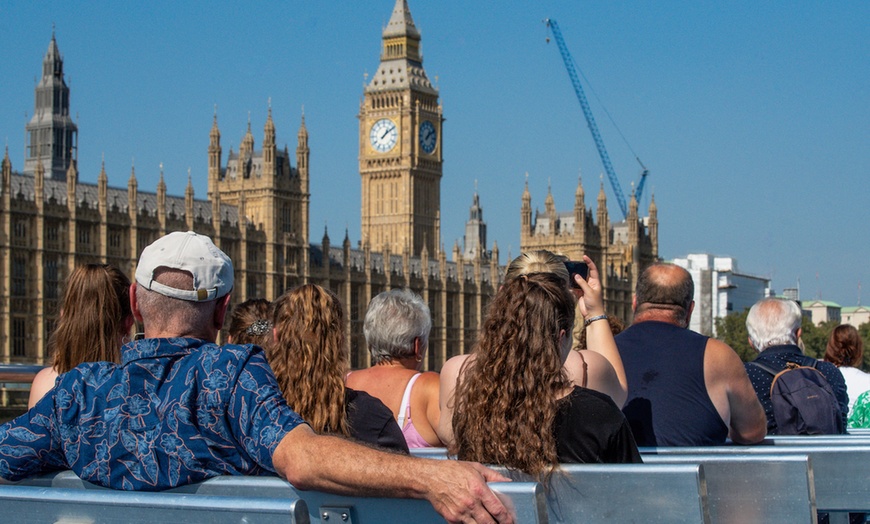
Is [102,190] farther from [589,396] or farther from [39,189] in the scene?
[589,396]

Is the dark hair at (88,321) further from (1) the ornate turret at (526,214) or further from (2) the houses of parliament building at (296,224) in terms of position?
(1) the ornate turret at (526,214)

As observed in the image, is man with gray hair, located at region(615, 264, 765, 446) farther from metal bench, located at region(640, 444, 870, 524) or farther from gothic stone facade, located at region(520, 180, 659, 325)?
gothic stone facade, located at region(520, 180, 659, 325)

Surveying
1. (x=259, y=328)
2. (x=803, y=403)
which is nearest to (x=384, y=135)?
(x=259, y=328)

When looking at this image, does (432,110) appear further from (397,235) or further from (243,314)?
(243,314)

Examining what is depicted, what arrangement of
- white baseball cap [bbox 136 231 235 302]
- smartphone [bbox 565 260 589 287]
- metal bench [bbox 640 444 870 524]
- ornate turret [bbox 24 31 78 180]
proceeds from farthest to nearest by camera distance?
ornate turret [bbox 24 31 78 180] < smartphone [bbox 565 260 589 287] < metal bench [bbox 640 444 870 524] < white baseball cap [bbox 136 231 235 302]

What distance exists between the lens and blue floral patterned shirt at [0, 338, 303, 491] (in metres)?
3.33

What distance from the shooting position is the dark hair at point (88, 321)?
16.0ft

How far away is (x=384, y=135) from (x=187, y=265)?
80.0 meters

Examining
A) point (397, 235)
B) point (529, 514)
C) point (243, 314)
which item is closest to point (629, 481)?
point (529, 514)

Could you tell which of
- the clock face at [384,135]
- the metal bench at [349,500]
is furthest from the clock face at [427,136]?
the metal bench at [349,500]

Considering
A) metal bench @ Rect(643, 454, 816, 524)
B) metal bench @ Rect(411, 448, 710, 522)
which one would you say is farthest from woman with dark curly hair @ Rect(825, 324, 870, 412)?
metal bench @ Rect(411, 448, 710, 522)

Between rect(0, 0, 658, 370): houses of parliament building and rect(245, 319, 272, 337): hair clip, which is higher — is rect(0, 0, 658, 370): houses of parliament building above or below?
above

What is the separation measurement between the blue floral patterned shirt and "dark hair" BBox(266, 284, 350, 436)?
1.04 m

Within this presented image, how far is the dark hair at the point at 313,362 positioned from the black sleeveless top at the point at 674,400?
129 centimetres
